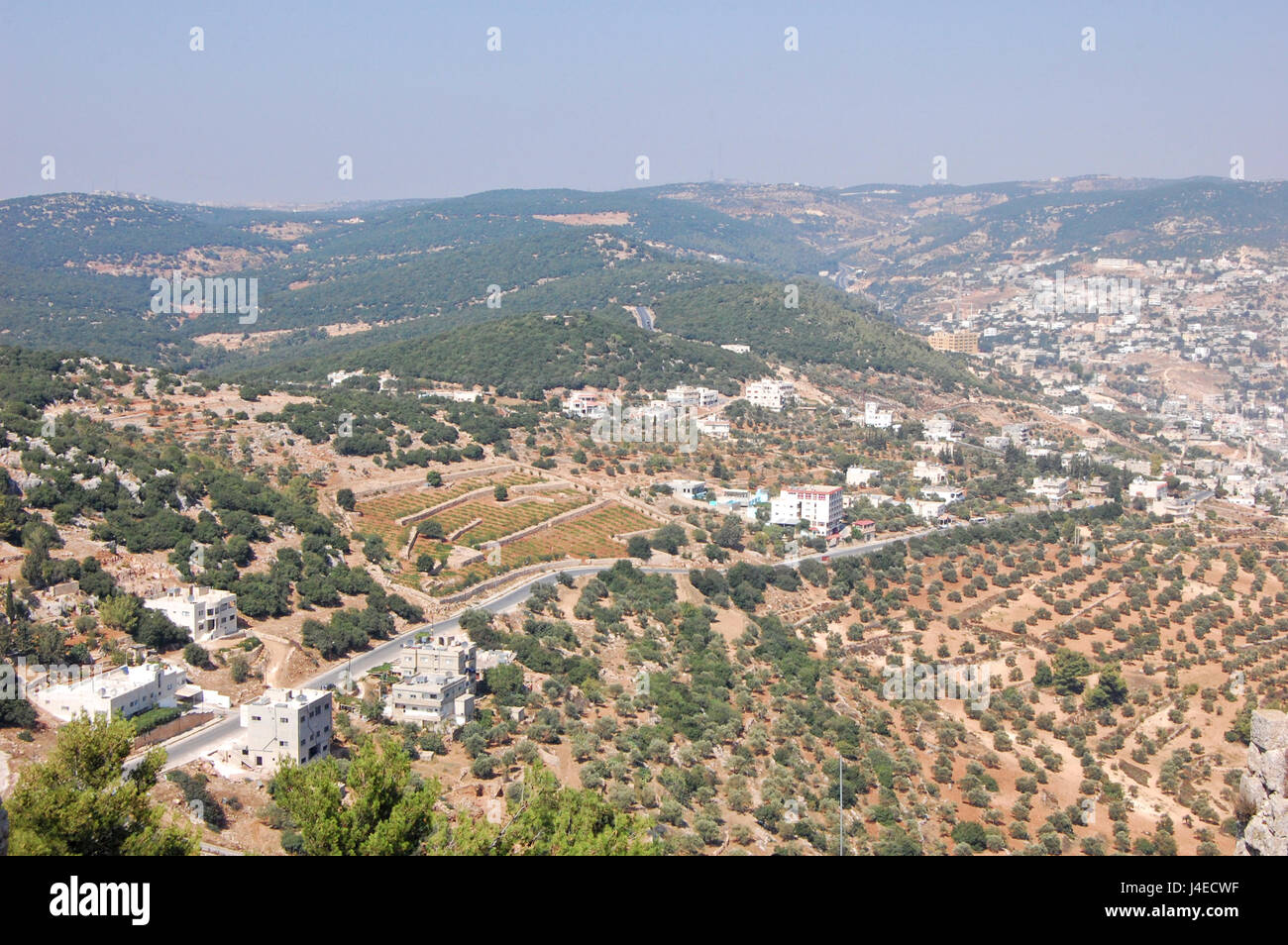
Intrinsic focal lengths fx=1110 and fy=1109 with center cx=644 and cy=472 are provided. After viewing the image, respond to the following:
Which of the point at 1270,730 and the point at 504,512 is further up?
the point at 1270,730

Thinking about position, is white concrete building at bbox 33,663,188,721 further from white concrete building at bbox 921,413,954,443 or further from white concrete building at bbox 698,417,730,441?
white concrete building at bbox 921,413,954,443

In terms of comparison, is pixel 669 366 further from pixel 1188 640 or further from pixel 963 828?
pixel 963 828

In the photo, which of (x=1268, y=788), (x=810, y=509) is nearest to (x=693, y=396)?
(x=810, y=509)

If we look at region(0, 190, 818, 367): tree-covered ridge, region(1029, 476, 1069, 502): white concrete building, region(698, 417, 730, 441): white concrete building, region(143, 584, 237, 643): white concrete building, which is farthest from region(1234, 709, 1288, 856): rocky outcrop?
region(0, 190, 818, 367): tree-covered ridge

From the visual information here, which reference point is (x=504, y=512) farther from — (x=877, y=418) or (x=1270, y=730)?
(x=1270, y=730)

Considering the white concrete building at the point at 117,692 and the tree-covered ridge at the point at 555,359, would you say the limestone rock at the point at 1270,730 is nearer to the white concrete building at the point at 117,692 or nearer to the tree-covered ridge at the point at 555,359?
the white concrete building at the point at 117,692
